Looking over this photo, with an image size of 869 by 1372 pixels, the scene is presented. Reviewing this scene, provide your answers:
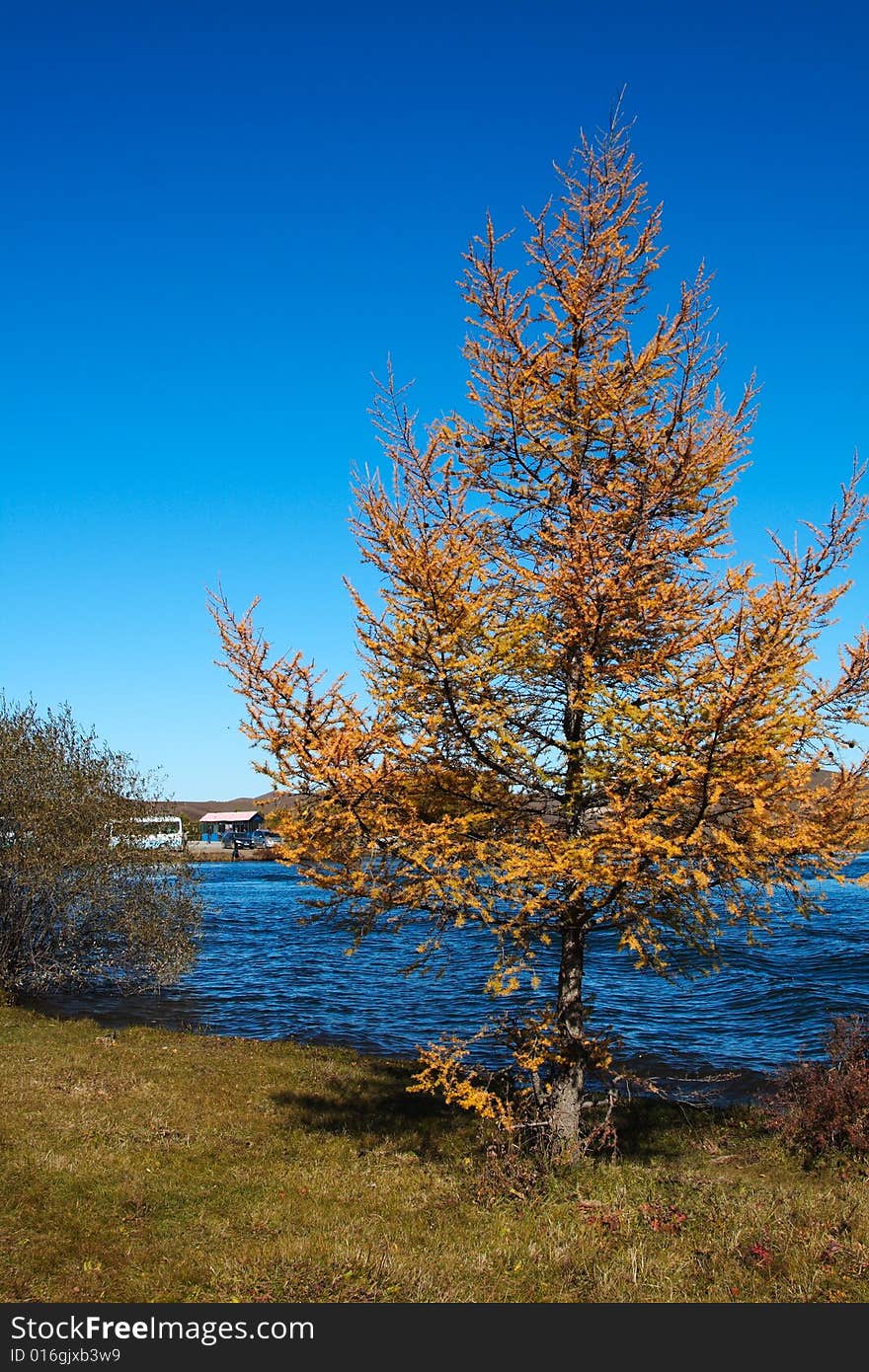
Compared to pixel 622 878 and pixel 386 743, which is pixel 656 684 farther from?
pixel 386 743

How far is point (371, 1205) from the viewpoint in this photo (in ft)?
33.4

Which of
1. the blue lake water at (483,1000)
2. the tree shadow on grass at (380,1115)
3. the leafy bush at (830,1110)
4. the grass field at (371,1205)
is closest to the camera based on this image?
the grass field at (371,1205)

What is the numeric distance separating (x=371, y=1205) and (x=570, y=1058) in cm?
291

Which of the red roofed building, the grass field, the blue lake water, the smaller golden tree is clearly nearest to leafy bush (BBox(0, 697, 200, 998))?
the blue lake water

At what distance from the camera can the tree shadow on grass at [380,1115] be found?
13.5 meters

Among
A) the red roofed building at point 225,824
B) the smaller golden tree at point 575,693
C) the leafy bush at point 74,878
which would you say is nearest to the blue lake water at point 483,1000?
the leafy bush at point 74,878

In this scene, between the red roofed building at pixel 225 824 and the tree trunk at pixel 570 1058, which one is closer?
the tree trunk at pixel 570 1058

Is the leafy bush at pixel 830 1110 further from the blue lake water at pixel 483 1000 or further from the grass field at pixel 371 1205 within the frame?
the blue lake water at pixel 483 1000

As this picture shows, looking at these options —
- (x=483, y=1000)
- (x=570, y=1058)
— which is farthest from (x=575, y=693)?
(x=483, y=1000)

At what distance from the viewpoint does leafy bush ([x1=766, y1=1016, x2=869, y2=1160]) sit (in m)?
12.9

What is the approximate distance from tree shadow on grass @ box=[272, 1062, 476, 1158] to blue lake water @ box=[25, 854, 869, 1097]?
124 centimetres

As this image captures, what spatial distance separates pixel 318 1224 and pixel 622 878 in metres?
4.75

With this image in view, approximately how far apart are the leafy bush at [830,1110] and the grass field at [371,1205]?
0.41m

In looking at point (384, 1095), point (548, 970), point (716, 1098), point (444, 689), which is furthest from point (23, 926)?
point (444, 689)
